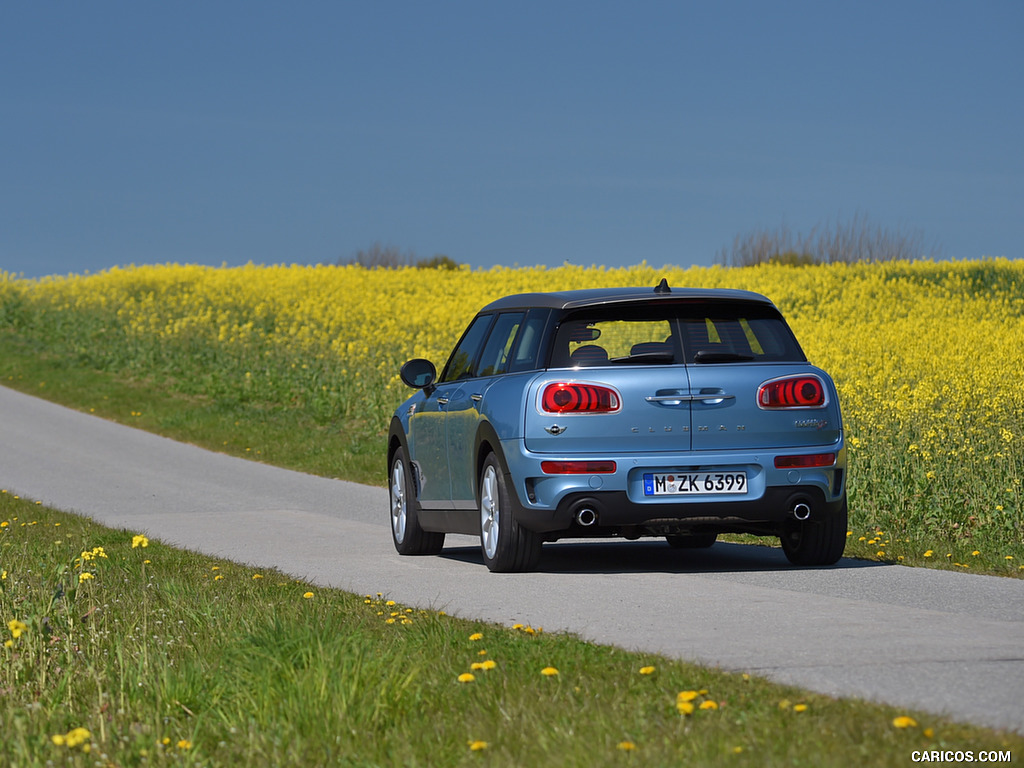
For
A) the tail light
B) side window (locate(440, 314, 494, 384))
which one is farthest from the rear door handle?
side window (locate(440, 314, 494, 384))

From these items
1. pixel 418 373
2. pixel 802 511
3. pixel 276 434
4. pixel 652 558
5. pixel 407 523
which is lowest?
pixel 276 434

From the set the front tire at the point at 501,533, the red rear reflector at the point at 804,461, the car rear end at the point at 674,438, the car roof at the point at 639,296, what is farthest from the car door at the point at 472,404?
the red rear reflector at the point at 804,461

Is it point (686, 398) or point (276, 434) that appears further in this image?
point (276, 434)

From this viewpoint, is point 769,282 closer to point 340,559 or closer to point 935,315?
point 935,315

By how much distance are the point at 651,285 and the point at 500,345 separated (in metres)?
25.4

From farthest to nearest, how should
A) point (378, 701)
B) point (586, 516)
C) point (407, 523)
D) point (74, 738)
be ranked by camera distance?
1. point (407, 523)
2. point (586, 516)
3. point (378, 701)
4. point (74, 738)

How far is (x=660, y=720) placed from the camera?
4.75m

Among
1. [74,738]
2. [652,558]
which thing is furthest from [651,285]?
[74,738]

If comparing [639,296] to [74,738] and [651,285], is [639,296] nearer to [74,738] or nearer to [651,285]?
[74,738]

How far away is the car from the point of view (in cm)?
879

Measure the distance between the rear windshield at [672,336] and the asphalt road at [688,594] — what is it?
4.62ft

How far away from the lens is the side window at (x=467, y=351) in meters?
10.7

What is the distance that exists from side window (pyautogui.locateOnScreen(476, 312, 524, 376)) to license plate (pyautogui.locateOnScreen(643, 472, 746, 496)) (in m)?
1.44

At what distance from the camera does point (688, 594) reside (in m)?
8.18
